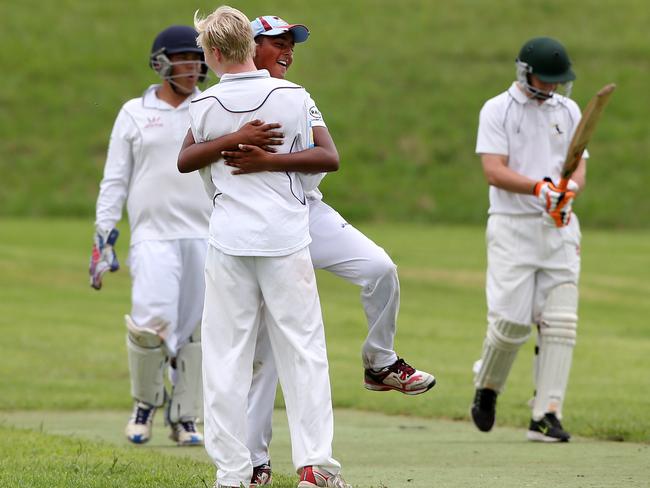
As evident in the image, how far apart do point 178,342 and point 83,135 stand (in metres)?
28.9

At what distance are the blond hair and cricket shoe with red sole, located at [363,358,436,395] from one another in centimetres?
158

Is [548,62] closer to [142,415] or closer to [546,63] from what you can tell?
[546,63]

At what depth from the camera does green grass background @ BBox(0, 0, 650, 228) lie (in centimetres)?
3388

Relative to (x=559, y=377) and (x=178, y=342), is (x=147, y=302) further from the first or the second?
(x=559, y=377)

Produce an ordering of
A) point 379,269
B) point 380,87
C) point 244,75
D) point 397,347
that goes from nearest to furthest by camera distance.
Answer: point 244,75
point 379,269
point 397,347
point 380,87

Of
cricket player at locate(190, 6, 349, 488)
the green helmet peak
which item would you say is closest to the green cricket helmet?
the green helmet peak

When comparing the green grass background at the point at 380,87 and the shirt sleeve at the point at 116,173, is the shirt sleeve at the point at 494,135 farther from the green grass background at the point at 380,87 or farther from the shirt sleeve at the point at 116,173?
the green grass background at the point at 380,87

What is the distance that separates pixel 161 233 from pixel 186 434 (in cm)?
121

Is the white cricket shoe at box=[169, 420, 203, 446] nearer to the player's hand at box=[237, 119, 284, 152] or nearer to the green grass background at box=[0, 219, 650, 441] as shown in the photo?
the green grass background at box=[0, 219, 650, 441]

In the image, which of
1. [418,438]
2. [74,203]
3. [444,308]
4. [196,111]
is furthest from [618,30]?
[196,111]

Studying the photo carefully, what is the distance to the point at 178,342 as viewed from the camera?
28.4ft

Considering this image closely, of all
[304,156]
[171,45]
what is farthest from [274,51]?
[171,45]

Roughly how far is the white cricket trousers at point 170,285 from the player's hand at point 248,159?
2876 millimetres

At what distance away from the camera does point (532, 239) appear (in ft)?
28.2
